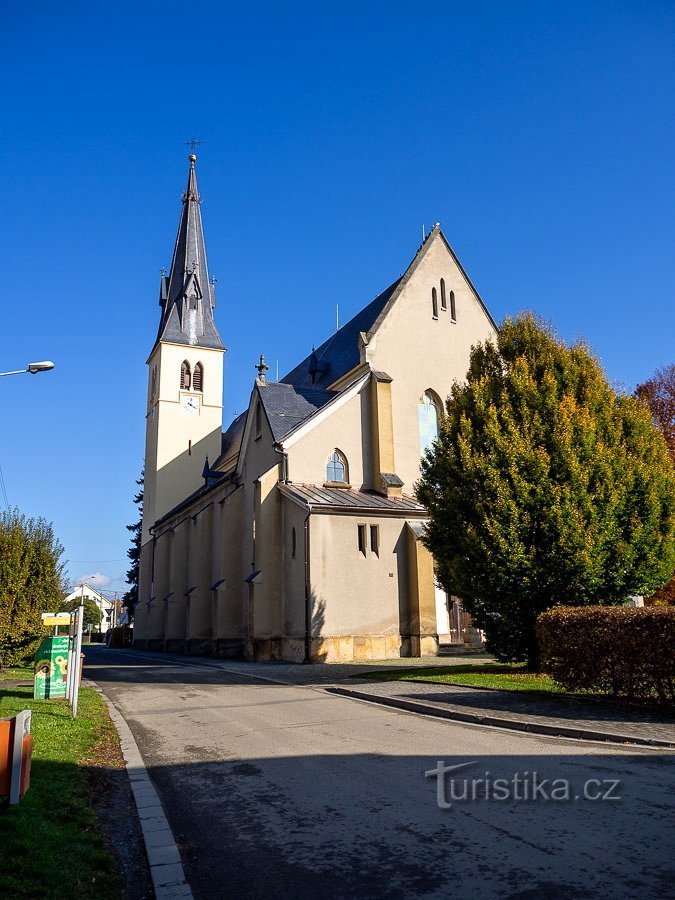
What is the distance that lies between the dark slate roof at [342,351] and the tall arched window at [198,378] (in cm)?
1402

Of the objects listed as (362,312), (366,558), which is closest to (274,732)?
(366,558)

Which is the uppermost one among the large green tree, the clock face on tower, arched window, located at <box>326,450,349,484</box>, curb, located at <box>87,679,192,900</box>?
the clock face on tower

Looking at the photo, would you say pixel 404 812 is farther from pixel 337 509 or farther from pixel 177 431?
pixel 177 431

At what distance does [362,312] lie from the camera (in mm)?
37531

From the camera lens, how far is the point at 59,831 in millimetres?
5672

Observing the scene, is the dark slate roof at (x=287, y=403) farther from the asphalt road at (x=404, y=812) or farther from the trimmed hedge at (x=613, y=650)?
the asphalt road at (x=404, y=812)

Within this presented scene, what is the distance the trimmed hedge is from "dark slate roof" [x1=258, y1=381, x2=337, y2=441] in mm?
17202

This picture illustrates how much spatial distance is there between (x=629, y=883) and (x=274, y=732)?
286 inches

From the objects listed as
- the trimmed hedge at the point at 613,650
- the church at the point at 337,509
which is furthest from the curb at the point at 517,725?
the church at the point at 337,509

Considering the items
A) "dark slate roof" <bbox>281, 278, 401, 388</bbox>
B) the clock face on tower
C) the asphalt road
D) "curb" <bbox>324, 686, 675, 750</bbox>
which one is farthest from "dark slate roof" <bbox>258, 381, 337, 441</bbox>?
the clock face on tower

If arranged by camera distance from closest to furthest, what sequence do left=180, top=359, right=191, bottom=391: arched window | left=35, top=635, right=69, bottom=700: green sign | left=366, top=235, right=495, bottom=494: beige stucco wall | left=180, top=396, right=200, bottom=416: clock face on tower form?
left=35, top=635, right=69, bottom=700: green sign < left=366, top=235, right=495, bottom=494: beige stucco wall < left=180, top=396, right=200, bottom=416: clock face on tower < left=180, top=359, right=191, bottom=391: arched window

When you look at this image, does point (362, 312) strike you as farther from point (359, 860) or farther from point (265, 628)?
point (359, 860)

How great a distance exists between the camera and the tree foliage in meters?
20.3

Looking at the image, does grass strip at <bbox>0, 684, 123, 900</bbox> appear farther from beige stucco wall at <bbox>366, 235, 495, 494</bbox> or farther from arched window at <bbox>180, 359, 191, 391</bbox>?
arched window at <bbox>180, 359, 191, 391</bbox>
